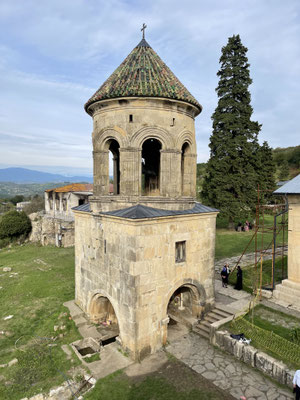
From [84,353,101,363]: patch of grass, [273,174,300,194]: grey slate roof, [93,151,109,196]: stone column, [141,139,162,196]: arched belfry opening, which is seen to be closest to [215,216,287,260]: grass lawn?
[273,174,300,194]: grey slate roof

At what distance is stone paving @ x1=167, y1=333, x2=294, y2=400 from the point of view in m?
6.90

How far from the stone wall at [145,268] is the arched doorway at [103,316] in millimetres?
264

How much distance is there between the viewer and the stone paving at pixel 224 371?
272 inches

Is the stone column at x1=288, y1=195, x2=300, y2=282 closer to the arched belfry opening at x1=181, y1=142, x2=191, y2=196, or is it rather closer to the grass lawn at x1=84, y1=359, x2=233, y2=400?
the arched belfry opening at x1=181, y1=142, x2=191, y2=196

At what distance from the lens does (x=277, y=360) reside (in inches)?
297

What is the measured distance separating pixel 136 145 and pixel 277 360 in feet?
26.0

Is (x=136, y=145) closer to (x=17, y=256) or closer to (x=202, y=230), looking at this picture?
(x=202, y=230)

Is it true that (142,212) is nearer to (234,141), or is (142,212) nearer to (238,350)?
(238,350)

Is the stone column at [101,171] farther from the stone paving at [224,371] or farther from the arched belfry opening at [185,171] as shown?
the stone paving at [224,371]

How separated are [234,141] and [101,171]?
60.8 feet

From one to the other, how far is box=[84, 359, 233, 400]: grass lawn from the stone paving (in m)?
0.33

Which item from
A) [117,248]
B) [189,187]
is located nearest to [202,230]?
[189,187]

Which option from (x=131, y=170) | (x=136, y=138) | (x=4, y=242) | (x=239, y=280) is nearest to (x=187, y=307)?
(x=239, y=280)

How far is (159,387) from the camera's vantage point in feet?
23.3
